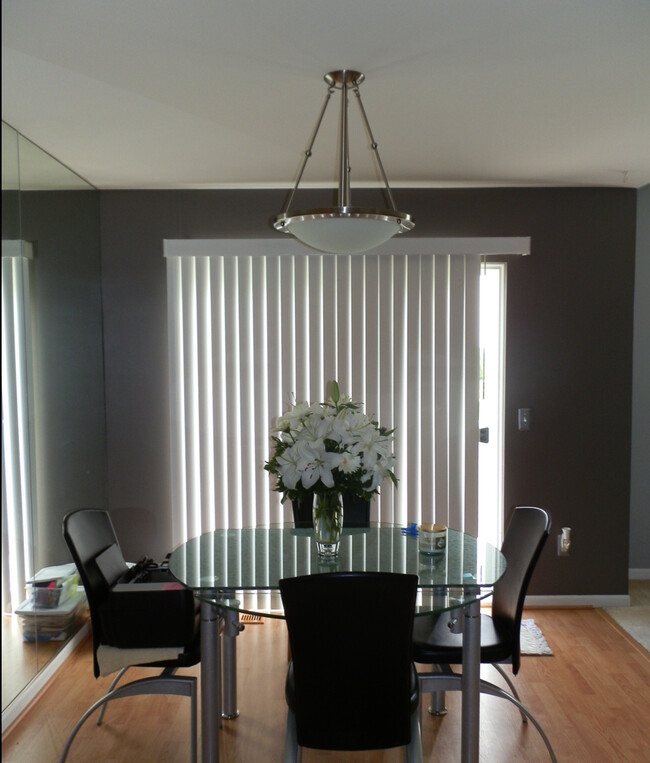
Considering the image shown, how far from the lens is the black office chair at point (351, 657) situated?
1963mm

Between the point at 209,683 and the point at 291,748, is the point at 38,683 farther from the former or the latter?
the point at 291,748

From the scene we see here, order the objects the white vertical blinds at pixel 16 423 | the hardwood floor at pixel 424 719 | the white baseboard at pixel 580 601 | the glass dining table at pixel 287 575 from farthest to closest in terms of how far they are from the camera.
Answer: the white baseboard at pixel 580 601
the white vertical blinds at pixel 16 423
the hardwood floor at pixel 424 719
the glass dining table at pixel 287 575

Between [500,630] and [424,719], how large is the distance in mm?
652

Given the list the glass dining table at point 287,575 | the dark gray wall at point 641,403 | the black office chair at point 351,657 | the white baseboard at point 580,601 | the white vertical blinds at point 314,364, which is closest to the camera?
the black office chair at point 351,657

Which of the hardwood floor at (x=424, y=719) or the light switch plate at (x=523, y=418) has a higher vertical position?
the light switch plate at (x=523, y=418)

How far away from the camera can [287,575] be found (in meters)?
2.50

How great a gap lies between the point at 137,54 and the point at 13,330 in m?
1.37

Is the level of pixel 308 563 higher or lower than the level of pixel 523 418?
lower

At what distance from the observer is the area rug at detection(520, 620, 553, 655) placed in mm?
3711

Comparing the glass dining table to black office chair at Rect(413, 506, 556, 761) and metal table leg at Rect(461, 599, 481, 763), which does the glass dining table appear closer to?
metal table leg at Rect(461, 599, 481, 763)

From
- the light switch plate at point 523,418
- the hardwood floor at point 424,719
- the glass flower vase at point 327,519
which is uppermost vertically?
the light switch plate at point 523,418

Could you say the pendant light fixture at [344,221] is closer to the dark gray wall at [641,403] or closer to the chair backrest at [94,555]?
the chair backrest at [94,555]

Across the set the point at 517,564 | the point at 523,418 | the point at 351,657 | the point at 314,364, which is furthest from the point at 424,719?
the point at 314,364

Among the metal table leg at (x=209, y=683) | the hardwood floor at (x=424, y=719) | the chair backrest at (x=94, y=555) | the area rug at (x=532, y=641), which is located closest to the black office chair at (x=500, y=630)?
the hardwood floor at (x=424, y=719)
